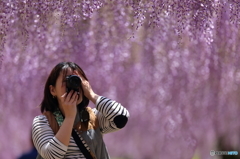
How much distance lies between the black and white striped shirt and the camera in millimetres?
141

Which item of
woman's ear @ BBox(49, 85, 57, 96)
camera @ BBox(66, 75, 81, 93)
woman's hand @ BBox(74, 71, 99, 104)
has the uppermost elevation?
camera @ BBox(66, 75, 81, 93)

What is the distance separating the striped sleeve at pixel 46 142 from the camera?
168cm

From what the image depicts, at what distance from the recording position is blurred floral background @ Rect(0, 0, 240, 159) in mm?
4070

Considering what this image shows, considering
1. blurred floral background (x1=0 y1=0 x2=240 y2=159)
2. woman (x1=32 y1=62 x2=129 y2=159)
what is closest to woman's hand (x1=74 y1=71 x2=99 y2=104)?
woman (x1=32 y1=62 x2=129 y2=159)

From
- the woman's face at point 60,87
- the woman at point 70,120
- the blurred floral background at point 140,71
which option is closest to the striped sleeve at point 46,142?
the woman at point 70,120

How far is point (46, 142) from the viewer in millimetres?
1715

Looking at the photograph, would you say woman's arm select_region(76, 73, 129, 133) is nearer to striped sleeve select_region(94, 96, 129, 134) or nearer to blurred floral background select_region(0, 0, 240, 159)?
striped sleeve select_region(94, 96, 129, 134)

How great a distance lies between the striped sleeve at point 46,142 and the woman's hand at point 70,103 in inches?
3.8

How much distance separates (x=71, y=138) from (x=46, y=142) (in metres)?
0.11

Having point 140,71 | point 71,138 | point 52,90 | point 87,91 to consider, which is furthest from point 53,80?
point 140,71

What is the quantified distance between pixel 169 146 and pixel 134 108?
0.53m

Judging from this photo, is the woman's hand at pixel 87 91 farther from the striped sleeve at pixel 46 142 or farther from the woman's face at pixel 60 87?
the striped sleeve at pixel 46 142

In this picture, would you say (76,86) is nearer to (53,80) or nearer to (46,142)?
(53,80)

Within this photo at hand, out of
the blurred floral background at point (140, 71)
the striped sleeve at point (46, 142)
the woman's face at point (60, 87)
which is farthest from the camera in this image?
the blurred floral background at point (140, 71)
